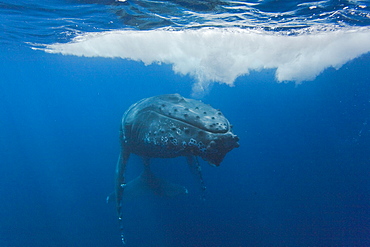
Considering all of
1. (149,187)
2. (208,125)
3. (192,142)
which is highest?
(208,125)

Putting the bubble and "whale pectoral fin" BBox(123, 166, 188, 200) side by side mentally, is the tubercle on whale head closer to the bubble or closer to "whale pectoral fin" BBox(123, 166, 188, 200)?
the bubble

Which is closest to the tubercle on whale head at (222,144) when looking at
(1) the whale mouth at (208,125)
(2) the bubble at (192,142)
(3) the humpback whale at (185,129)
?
(3) the humpback whale at (185,129)

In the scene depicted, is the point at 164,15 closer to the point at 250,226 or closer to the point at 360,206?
the point at 250,226

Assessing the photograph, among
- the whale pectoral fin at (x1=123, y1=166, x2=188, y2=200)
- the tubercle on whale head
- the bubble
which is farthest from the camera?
the whale pectoral fin at (x1=123, y1=166, x2=188, y2=200)

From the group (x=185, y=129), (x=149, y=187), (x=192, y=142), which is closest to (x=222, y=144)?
(x=192, y=142)

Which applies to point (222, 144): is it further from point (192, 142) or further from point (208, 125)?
point (192, 142)

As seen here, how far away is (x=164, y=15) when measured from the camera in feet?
49.6

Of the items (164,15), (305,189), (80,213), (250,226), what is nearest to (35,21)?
(164,15)

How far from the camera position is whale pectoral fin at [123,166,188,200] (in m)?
13.2

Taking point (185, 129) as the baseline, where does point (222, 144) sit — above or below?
below

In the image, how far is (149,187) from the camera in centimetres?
1355

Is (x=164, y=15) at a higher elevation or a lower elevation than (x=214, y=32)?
higher

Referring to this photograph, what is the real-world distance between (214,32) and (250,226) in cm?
1925

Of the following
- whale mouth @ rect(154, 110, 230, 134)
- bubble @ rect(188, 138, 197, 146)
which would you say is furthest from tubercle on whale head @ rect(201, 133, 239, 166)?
bubble @ rect(188, 138, 197, 146)
